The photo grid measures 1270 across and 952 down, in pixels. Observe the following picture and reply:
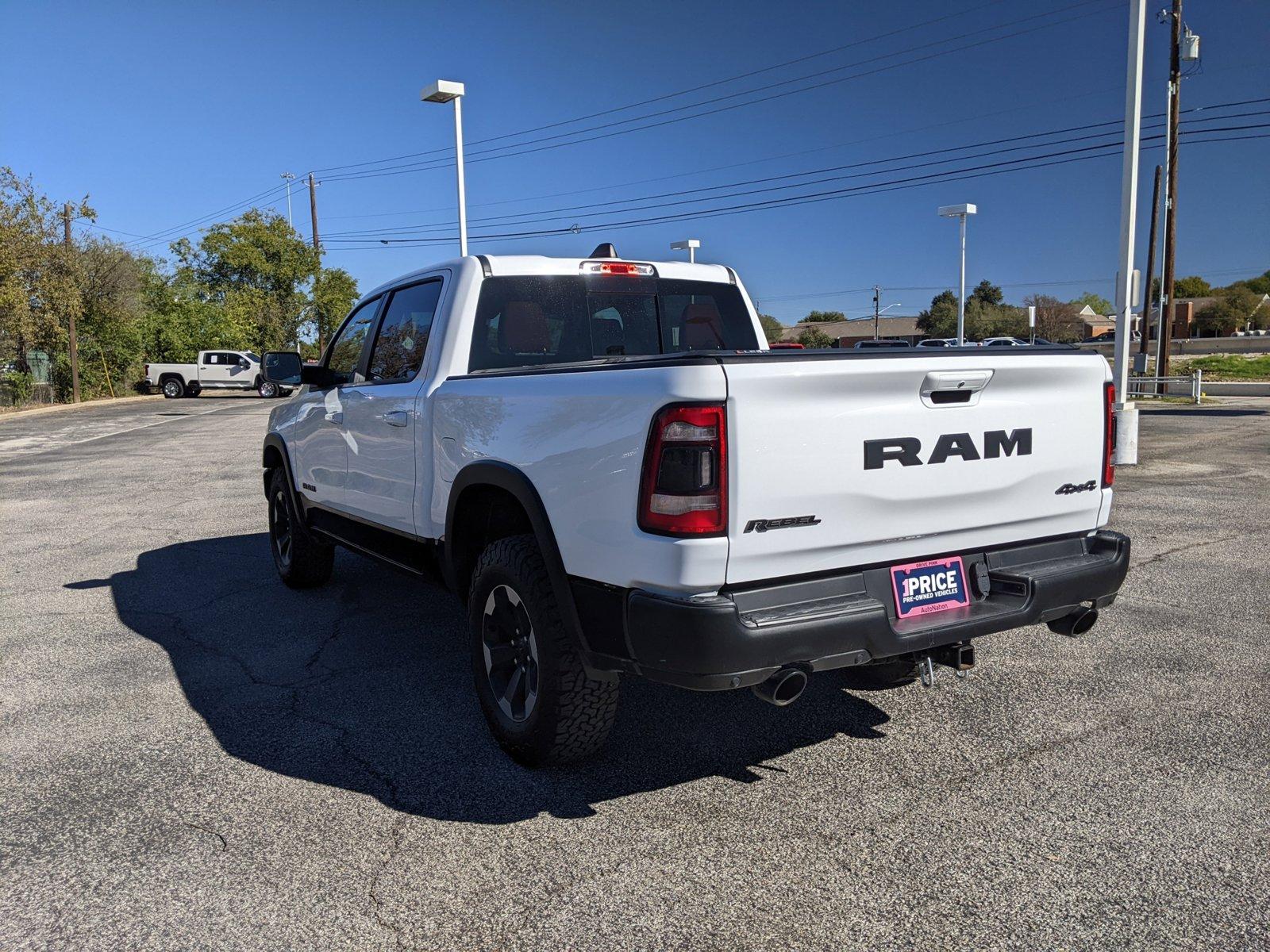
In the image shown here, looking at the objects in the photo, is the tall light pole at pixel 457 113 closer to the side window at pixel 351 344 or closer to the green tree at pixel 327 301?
the side window at pixel 351 344

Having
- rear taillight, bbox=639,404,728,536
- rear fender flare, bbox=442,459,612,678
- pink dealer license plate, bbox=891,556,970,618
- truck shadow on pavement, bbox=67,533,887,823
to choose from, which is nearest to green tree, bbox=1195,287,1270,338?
truck shadow on pavement, bbox=67,533,887,823

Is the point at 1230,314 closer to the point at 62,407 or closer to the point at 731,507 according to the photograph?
the point at 62,407

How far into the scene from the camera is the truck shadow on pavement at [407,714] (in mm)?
3674

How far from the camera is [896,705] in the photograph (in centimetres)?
439

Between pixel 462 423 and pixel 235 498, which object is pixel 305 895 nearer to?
pixel 462 423

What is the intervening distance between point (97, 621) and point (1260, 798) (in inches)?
243

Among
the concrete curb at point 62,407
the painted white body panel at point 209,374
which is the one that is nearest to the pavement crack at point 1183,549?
the concrete curb at point 62,407

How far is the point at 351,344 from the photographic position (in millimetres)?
5953

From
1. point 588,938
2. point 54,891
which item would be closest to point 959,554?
point 588,938

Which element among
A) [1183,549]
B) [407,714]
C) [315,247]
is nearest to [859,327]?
[315,247]

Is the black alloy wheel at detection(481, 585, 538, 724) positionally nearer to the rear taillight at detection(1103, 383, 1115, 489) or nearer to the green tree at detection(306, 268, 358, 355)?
the rear taillight at detection(1103, 383, 1115, 489)

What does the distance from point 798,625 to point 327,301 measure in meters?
54.1

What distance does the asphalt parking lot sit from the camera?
2.77 meters

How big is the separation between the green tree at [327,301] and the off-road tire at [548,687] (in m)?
52.2
